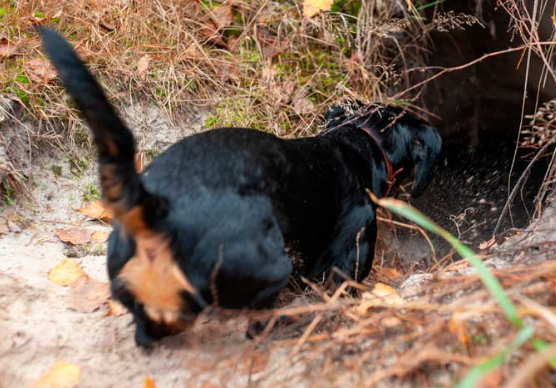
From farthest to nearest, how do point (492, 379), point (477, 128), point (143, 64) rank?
point (477, 128) < point (143, 64) < point (492, 379)

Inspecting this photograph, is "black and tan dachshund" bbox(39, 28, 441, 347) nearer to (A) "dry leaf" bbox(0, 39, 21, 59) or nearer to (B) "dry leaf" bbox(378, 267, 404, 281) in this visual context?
(B) "dry leaf" bbox(378, 267, 404, 281)

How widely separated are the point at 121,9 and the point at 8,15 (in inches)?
27.8

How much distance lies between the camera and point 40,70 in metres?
3.27

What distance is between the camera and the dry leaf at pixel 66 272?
2.67 meters

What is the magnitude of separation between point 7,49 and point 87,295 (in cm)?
175

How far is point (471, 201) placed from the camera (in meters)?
4.01

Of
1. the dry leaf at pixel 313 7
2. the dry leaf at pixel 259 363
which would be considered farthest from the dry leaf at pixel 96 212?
the dry leaf at pixel 313 7

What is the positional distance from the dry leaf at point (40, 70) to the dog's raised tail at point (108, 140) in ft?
5.60

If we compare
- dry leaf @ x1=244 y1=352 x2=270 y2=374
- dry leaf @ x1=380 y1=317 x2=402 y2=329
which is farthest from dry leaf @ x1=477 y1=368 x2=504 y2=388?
dry leaf @ x1=244 y1=352 x2=270 y2=374

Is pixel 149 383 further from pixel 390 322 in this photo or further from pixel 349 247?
pixel 349 247

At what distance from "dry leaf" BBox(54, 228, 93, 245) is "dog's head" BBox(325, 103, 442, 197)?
1.59 metres

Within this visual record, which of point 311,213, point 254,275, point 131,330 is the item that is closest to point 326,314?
point 254,275

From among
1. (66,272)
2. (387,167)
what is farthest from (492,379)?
(66,272)

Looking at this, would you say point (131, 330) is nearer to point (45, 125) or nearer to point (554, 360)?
point (45, 125)
